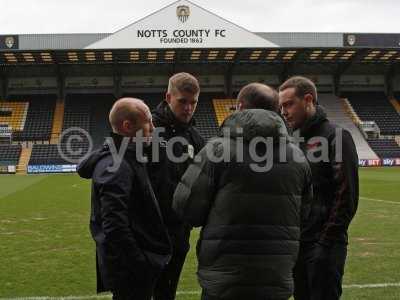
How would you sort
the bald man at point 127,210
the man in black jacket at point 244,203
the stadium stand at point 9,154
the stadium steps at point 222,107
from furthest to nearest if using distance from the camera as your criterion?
the stadium steps at point 222,107
the stadium stand at point 9,154
the bald man at point 127,210
the man in black jacket at point 244,203

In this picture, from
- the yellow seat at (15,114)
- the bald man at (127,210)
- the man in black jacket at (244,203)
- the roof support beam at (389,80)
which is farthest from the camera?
the roof support beam at (389,80)

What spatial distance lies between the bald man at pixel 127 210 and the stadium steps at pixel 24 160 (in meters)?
32.7

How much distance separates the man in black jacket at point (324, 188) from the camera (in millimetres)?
3574

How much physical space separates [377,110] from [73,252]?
126ft

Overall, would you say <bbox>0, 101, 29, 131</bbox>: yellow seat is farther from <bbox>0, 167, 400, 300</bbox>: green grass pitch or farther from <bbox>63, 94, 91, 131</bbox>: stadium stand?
<bbox>0, 167, 400, 300</bbox>: green grass pitch

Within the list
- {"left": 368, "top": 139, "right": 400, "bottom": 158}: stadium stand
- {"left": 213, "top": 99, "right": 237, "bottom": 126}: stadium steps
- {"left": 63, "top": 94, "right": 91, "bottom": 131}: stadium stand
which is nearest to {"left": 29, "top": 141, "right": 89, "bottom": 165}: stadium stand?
{"left": 63, "top": 94, "right": 91, "bottom": 131}: stadium stand

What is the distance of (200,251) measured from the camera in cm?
297

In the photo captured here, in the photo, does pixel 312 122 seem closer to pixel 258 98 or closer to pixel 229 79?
pixel 258 98

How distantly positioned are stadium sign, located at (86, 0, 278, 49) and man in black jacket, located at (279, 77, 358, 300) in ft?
104

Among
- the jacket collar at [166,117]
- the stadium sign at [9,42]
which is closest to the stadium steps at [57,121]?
the stadium sign at [9,42]

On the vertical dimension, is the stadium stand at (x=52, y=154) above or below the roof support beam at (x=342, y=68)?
below

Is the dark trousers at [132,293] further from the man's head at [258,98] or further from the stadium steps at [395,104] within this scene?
the stadium steps at [395,104]

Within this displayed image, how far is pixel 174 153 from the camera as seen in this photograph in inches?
163

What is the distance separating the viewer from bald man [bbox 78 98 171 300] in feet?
10.7
